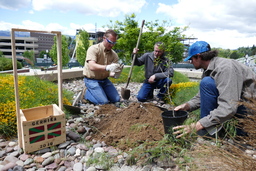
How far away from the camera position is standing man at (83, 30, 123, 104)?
4.09 meters

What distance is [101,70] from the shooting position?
4.09m

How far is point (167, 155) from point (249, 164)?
33.1 inches

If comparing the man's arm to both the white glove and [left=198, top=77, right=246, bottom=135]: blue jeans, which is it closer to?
the white glove

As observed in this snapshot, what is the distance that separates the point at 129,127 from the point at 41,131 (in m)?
1.08

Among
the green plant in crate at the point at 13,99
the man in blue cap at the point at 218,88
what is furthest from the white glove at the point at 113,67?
the man in blue cap at the point at 218,88

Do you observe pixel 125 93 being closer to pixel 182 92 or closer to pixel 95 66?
pixel 95 66

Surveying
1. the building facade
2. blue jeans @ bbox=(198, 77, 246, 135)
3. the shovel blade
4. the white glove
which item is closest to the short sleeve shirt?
the white glove

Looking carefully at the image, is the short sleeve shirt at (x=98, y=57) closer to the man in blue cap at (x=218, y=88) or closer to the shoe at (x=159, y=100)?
the shoe at (x=159, y=100)

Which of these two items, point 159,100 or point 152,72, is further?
point 159,100

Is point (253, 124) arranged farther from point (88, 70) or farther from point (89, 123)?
point (88, 70)

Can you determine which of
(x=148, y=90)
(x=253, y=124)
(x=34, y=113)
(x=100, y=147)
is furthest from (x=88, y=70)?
(x=253, y=124)

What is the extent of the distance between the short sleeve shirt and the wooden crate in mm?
1811

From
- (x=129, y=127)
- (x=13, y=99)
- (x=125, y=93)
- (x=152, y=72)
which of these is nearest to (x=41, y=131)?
(x=129, y=127)

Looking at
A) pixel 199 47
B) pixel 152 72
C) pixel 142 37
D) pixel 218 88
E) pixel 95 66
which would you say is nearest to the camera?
pixel 218 88
